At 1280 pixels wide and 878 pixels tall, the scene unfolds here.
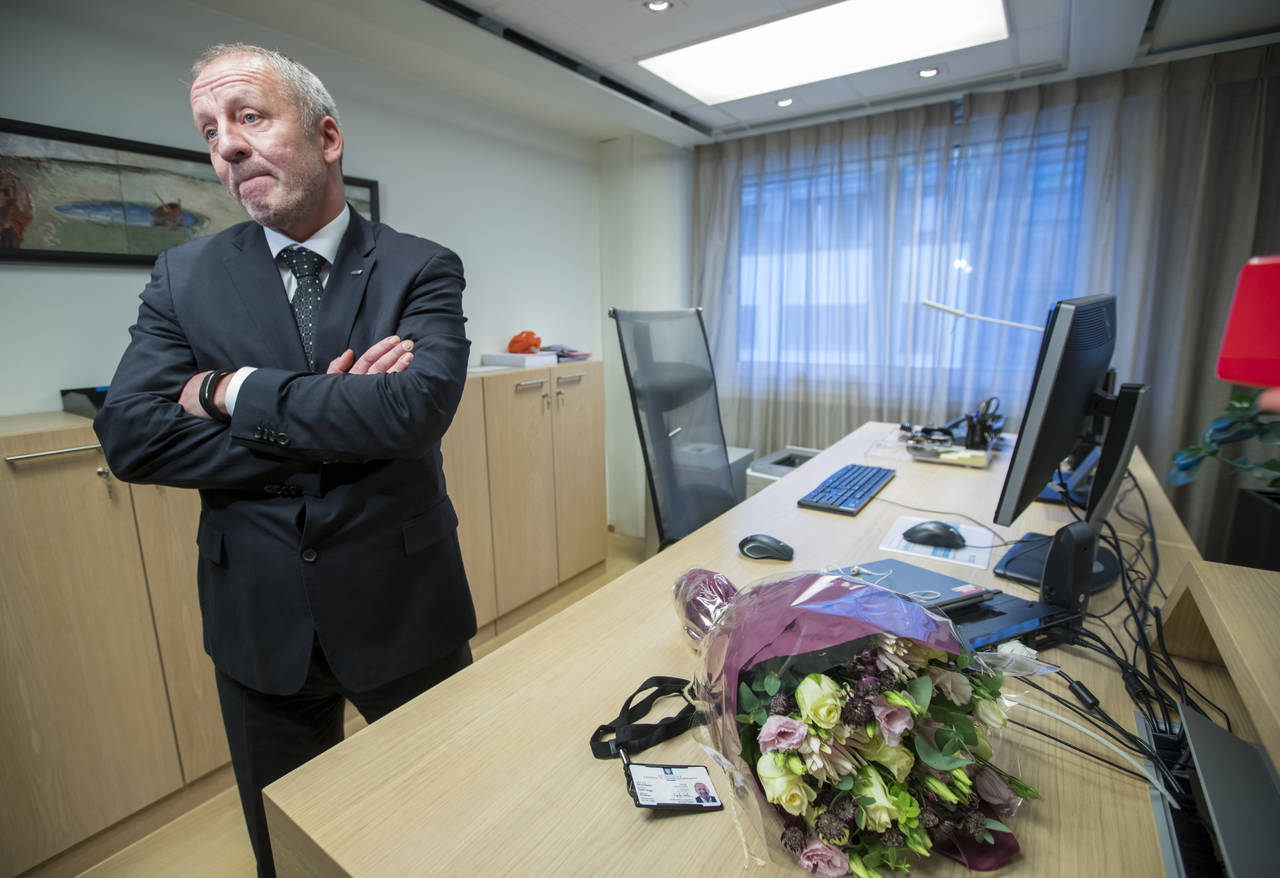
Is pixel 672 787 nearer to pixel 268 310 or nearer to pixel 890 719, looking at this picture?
pixel 890 719

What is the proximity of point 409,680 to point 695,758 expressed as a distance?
0.62m

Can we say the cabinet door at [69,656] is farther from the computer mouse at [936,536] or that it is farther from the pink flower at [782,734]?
the computer mouse at [936,536]

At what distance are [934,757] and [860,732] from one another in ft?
0.24

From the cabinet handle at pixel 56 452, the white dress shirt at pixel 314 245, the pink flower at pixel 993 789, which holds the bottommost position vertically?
the pink flower at pixel 993 789

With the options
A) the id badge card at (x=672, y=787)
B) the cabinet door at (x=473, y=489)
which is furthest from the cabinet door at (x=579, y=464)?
the id badge card at (x=672, y=787)

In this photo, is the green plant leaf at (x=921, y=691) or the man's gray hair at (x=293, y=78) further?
the man's gray hair at (x=293, y=78)

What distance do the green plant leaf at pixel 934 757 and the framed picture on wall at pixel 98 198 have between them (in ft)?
7.98

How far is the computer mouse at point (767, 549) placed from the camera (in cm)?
130

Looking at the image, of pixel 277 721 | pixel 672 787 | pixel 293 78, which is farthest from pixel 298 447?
pixel 672 787

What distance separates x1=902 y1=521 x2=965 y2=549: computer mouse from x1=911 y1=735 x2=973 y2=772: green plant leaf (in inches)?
36.9

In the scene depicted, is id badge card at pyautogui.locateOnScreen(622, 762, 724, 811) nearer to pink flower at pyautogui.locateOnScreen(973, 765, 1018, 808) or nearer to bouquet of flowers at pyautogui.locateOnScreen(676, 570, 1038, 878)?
bouquet of flowers at pyautogui.locateOnScreen(676, 570, 1038, 878)

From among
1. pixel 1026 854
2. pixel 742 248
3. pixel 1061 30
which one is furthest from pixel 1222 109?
pixel 1026 854

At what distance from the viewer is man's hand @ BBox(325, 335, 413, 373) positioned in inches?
39.4

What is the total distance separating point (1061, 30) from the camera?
2.30m
